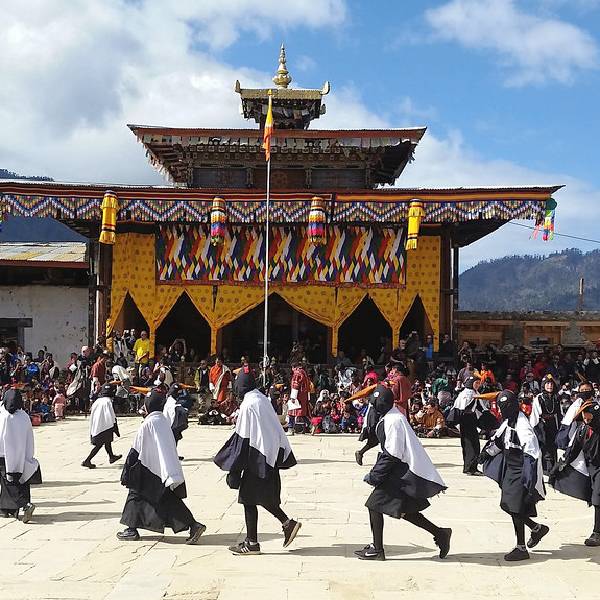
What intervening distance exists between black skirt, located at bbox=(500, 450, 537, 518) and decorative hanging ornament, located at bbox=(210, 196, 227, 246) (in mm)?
13446

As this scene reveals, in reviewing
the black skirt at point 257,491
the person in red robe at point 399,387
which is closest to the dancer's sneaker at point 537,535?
the black skirt at point 257,491

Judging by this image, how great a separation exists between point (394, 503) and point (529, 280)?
15594cm

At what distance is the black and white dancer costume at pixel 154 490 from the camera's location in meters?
7.63

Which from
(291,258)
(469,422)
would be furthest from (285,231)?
(469,422)

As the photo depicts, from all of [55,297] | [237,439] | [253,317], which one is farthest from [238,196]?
[237,439]

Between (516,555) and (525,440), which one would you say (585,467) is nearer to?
(525,440)

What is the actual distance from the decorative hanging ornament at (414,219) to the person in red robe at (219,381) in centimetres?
550

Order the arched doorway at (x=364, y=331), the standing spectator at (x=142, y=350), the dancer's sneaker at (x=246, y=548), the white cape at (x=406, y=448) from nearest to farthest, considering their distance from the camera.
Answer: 1. the white cape at (x=406, y=448)
2. the dancer's sneaker at (x=246, y=548)
3. the standing spectator at (x=142, y=350)
4. the arched doorway at (x=364, y=331)

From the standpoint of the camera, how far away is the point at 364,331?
82.4 ft

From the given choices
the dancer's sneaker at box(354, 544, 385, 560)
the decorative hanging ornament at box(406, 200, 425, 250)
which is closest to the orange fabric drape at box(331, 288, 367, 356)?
the decorative hanging ornament at box(406, 200, 425, 250)

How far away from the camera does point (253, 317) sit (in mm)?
24547

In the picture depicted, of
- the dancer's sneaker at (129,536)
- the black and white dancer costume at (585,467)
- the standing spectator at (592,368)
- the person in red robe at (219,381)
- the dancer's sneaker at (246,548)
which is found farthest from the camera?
the standing spectator at (592,368)

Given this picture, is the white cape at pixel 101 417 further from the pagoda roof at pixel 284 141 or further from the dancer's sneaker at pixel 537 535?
the pagoda roof at pixel 284 141

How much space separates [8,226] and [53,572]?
77236 mm
